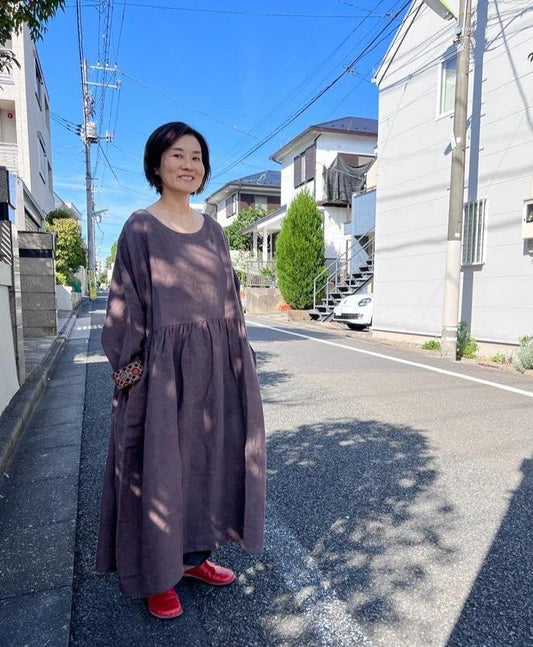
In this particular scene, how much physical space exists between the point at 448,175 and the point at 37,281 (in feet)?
26.5

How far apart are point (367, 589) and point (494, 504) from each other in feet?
3.81

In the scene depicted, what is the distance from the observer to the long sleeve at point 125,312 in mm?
1639

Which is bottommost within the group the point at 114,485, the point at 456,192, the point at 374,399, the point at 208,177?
the point at 374,399

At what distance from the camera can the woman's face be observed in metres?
1.72

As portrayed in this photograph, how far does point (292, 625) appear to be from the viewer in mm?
1720

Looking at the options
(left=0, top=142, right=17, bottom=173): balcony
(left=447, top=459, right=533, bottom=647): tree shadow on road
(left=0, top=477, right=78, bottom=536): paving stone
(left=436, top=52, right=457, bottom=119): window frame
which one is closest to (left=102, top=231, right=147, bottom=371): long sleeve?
(left=0, top=477, right=78, bottom=536): paving stone

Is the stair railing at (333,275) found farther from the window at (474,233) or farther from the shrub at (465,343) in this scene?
the shrub at (465,343)

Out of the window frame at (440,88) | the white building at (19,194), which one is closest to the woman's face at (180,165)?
the white building at (19,194)

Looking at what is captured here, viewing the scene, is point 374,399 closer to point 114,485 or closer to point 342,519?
point 342,519

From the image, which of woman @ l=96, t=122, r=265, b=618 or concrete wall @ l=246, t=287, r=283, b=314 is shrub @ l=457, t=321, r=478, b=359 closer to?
woman @ l=96, t=122, r=265, b=618

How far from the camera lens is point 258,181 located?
30578 mm

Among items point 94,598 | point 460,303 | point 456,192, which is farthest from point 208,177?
point 460,303

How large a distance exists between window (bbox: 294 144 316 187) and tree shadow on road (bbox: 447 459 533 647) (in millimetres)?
18843

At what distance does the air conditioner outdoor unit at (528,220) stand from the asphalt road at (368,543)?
11.2 ft
